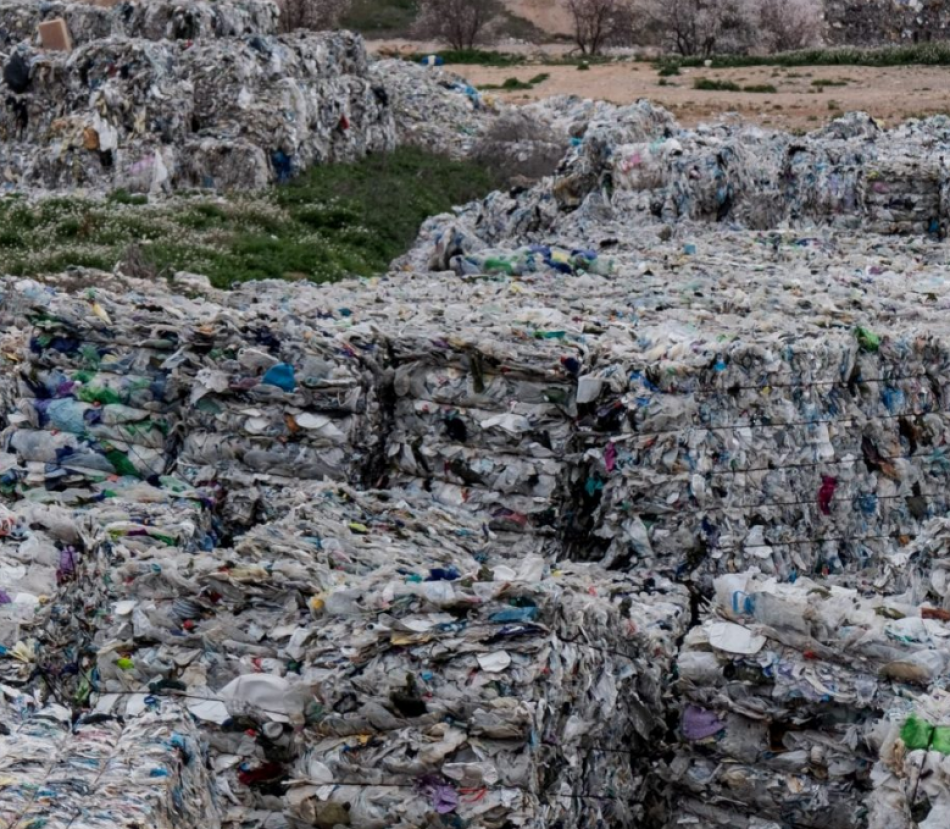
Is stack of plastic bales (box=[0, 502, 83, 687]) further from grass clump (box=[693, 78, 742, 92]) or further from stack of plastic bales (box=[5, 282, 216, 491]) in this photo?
grass clump (box=[693, 78, 742, 92])

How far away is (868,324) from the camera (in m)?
7.92

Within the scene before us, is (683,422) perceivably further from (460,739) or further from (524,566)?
(460,739)

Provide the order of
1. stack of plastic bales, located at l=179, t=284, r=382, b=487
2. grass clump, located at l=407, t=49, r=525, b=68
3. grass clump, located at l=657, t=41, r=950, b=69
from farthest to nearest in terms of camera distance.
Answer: grass clump, located at l=407, t=49, r=525, b=68 → grass clump, located at l=657, t=41, r=950, b=69 → stack of plastic bales, located at l=179, t=284, r=382, b=487

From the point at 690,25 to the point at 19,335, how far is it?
112 ft

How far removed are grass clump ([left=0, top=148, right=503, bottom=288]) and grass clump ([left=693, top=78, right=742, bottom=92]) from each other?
33.8 ft

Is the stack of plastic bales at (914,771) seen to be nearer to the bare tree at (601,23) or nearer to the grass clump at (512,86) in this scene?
the grass clump at (512,86)

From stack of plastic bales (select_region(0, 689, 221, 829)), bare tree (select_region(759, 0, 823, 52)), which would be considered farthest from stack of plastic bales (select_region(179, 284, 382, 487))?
bare tree (select_region(759, 0, 823, 52))

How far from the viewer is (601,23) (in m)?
43.3

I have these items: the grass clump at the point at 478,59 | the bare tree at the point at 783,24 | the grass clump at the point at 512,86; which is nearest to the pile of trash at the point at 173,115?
the grass clump at the point at 512,86

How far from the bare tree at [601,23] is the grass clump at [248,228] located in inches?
871

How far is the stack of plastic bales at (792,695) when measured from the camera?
5.10m

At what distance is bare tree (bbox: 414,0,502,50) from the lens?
41688 millimetres

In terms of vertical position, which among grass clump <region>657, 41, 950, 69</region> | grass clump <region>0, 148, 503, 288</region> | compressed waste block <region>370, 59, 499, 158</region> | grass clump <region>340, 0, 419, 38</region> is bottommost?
grass clump <region>0, 148, 503, 288</region>

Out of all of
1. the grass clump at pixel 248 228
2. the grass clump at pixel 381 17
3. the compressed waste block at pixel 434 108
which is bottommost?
the grass clump at pixel 248 228
